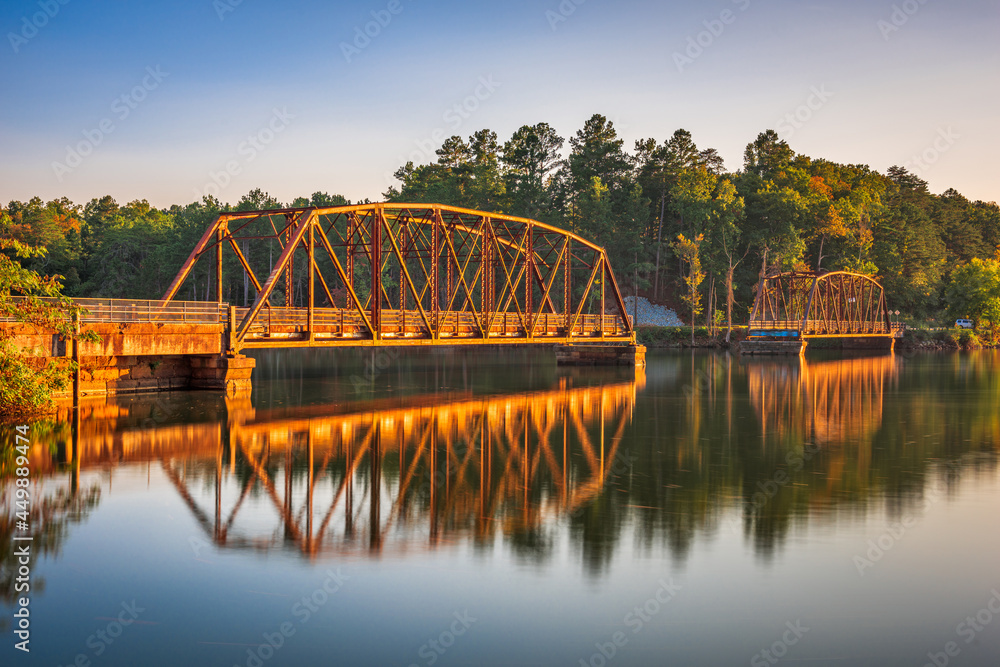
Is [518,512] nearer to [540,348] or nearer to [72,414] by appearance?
[72,414]

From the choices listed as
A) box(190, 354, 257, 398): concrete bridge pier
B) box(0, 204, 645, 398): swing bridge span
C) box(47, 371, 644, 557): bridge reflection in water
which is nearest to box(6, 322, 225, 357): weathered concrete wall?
box(0, 204, 645, 398): swing bridge span

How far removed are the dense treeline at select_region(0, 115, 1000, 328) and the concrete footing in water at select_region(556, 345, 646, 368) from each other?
41.1 meters

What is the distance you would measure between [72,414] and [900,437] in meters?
27.3

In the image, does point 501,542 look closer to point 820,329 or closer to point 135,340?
point 135,340

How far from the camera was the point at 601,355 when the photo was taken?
2542 inches

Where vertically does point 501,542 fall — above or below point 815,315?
below

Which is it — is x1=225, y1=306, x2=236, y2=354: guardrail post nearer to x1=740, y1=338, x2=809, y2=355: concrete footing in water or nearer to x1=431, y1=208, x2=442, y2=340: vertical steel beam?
x1=431, y1=208, x2=442, y2=340: vertical steel beam

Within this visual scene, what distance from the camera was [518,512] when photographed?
55.3 ft

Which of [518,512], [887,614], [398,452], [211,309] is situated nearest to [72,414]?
[211,309]

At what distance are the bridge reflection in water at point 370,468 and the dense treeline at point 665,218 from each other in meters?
74.2

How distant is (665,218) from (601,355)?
6571 centimetres

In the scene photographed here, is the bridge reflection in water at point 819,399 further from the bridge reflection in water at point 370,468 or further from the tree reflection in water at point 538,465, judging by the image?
the bridge reflection in water at point 370,468

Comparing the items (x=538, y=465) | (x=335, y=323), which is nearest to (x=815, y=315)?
(x=335, y=323)

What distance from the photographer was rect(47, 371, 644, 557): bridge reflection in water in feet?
51.0
